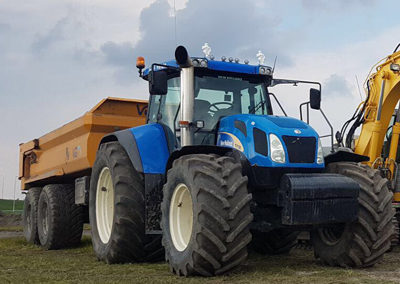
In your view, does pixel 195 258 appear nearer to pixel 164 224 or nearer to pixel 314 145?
pixel 164 224

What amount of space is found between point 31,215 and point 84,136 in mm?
3556

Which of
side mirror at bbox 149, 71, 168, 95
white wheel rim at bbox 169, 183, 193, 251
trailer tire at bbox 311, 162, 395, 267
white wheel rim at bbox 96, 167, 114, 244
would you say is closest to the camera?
trailer tire at bbox 311, 162, 395, 267

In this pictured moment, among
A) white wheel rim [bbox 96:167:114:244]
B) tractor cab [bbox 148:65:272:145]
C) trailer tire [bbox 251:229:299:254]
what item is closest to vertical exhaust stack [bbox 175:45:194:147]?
tractor cab [bbox 148:65:272:145]

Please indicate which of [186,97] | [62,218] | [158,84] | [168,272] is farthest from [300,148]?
[62,218]

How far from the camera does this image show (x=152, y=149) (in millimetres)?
8062

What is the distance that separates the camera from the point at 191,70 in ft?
25.0

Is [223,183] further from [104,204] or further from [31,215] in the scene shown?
[31,215]

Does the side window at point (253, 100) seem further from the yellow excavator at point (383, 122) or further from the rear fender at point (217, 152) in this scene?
the yellow excavator at point (383, 122)

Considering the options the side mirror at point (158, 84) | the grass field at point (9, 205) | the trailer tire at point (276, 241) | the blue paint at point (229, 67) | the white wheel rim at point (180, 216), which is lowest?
the trailer tire at point (276, 241)

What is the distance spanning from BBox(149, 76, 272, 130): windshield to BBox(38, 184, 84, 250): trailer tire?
3990mm

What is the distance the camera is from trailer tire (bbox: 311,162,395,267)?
6.97 meters

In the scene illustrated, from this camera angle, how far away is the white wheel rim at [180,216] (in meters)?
7.08

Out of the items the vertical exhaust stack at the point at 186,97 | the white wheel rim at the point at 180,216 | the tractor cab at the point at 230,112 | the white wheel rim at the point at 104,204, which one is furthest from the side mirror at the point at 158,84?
the white wheel rim at the point at 104,204

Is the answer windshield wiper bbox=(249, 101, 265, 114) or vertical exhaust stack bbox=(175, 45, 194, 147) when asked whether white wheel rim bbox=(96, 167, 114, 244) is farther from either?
windshield wiper bbox=(249, 101, 265, 114)
